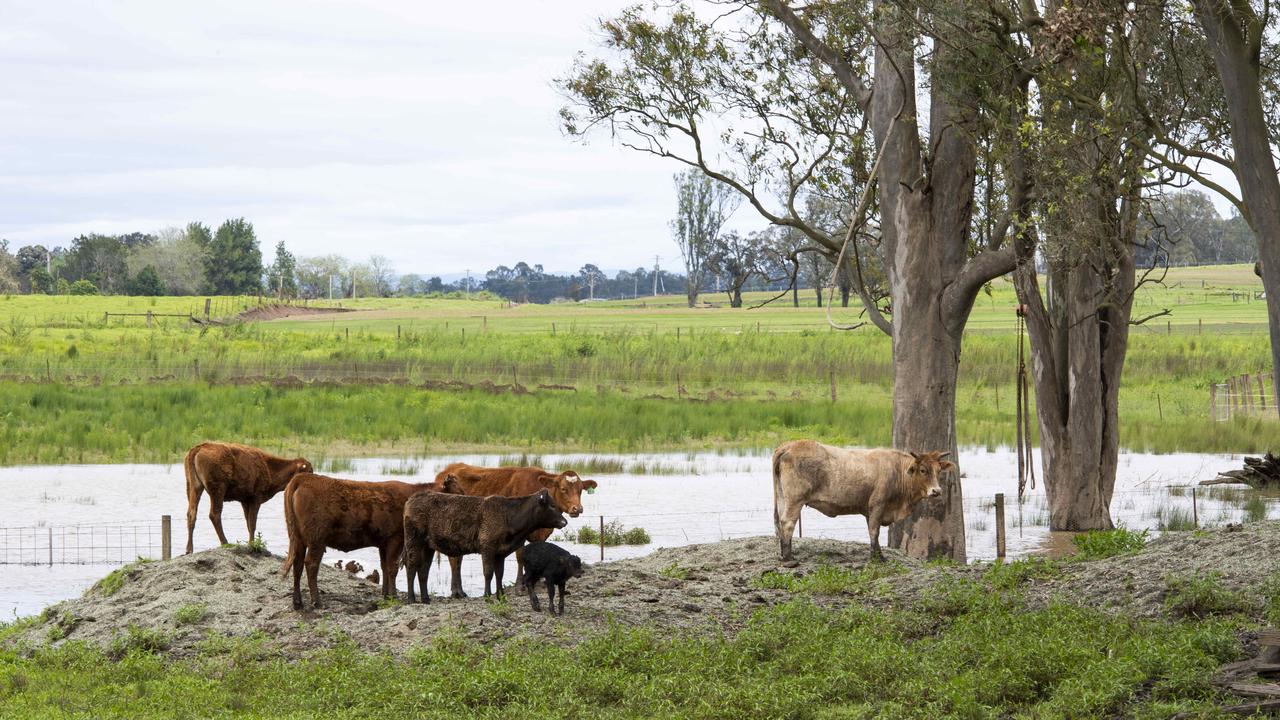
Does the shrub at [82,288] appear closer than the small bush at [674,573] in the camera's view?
No

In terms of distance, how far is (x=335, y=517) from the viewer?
12.6 m

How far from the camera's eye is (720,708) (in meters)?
9.55

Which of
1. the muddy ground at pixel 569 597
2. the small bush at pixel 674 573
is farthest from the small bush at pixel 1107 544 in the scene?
the small bush at pixel 674 573

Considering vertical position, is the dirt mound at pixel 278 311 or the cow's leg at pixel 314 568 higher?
the dirt mound at pixel 278 311

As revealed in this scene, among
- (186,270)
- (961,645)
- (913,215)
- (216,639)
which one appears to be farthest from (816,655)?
(186,270)

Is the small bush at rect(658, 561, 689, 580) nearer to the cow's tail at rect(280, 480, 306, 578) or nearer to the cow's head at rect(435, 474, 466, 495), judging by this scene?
the cow's head at rect(435, 474, 466, 495)

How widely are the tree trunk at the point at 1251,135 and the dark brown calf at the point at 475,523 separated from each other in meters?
6.58

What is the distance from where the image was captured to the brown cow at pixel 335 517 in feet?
41.1

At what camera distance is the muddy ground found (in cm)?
1183

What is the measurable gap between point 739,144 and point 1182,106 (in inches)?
308

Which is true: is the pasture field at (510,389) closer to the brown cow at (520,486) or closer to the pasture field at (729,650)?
the pasture field at (729,650)

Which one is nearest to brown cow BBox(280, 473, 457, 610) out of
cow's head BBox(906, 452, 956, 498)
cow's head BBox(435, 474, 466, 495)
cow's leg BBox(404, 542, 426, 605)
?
cow's head BBox(435, 474, 466, 495)

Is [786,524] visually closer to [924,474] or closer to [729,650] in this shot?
[924,474]

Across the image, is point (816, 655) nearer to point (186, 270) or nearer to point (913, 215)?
point (913, 215)
